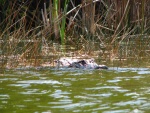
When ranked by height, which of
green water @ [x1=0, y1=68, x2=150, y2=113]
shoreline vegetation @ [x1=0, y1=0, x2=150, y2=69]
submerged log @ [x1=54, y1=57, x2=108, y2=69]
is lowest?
green water @ [x1=0, y1=68, x2=150, y2=113]

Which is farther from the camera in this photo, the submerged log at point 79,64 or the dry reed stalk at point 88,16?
the dry reed stalk at point 88,16

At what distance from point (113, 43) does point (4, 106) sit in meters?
5.55

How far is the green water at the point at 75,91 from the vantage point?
18.0 ft

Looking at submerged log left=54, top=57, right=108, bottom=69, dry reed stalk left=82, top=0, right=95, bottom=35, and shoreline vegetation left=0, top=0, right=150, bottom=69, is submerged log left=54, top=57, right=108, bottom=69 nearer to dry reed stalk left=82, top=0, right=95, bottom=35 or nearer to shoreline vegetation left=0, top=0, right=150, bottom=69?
shoreline vegetation left=0, top=0, right=150, bottom=69

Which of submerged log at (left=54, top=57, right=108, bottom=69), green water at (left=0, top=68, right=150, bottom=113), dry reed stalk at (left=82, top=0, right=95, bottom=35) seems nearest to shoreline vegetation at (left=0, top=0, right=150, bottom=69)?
dry reed stalk at (left=82, top=0, right=95, bottom=35)

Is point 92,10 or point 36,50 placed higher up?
point 92,10

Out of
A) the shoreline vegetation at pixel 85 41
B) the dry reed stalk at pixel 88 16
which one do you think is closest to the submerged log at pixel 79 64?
the shoreline vegetation at pixel 85 41

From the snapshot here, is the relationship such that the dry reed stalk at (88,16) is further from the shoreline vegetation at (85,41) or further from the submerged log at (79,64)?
the submerged log at (79,64)

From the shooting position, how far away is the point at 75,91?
652cm

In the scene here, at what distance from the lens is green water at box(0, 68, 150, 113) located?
5473mm

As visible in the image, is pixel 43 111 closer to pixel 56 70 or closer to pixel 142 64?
pixel 56 70

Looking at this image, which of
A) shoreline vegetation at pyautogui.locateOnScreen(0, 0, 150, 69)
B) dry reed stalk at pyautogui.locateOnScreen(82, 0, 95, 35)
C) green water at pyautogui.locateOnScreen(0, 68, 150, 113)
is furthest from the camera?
dry reed stalk at pyautogui.locateOnScreen(82, 0, 95, 35)

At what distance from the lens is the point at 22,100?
5.98 m

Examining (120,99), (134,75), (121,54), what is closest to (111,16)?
(121,54)
